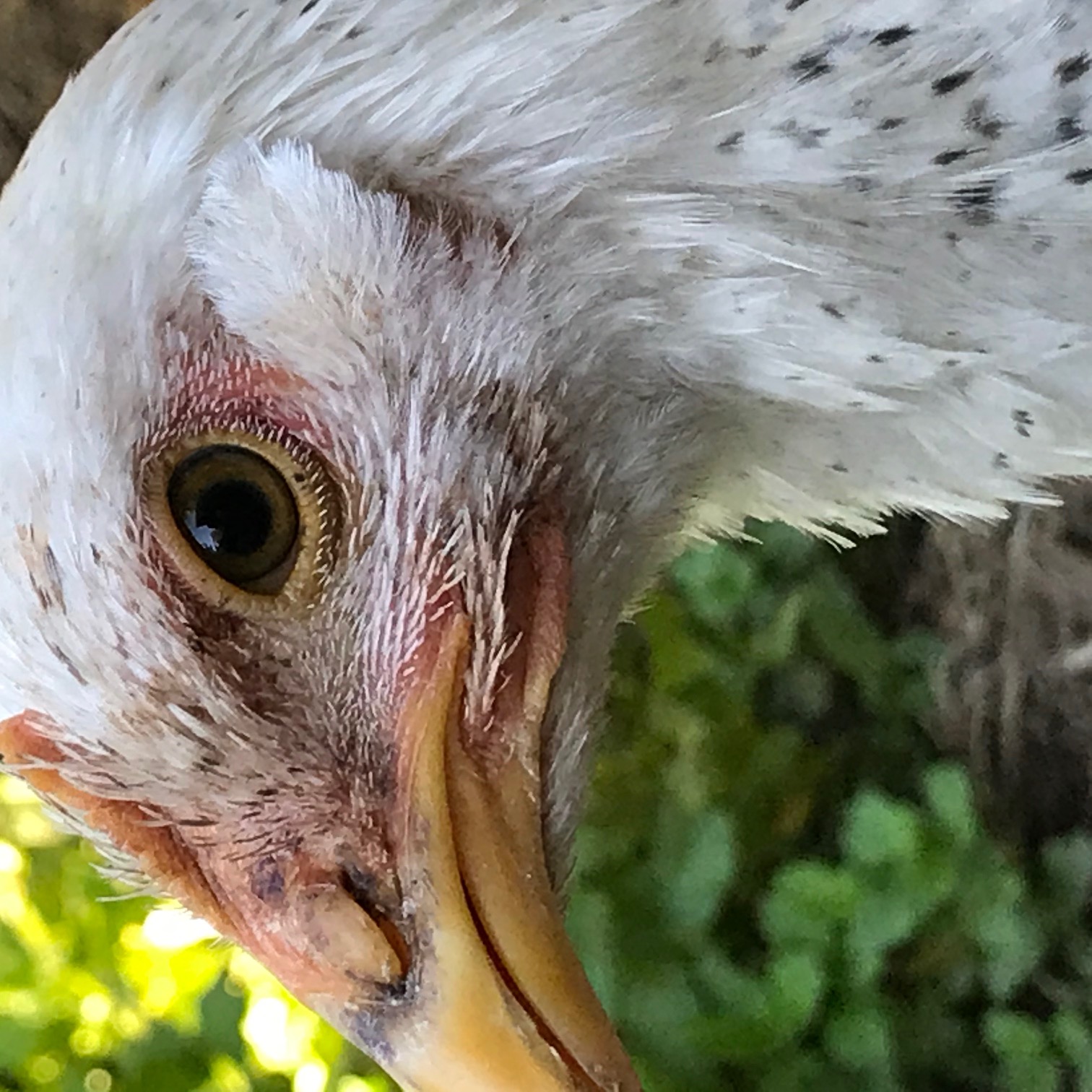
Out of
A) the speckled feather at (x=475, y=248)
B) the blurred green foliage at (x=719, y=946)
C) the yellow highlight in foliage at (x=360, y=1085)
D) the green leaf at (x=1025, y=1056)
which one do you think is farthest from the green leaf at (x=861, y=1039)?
the speckled feather at (x=475, y=248)

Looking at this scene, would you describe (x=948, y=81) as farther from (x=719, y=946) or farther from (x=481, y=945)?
(x=719, y=946)

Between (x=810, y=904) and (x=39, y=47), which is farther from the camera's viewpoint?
(x=39, y=47)

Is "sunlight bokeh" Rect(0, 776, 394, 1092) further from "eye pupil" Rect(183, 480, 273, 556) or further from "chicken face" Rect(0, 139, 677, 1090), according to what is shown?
"eye pupil" Rect(183, 480, 273, 556)

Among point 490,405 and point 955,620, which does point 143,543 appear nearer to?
point 490,405

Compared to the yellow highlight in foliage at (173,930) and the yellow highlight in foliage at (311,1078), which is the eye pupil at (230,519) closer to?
the yellow highlight in foliage at (173,930)

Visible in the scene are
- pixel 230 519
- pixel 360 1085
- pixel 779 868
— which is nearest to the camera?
pixel 230 519

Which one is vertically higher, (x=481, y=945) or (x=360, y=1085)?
(x=481, y=945)

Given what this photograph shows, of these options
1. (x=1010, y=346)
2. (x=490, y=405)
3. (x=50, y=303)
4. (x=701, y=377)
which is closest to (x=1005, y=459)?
(x=1010, y=346)

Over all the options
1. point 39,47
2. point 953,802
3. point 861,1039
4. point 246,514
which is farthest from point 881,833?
point 39,47
